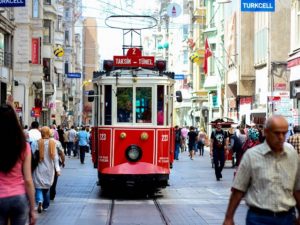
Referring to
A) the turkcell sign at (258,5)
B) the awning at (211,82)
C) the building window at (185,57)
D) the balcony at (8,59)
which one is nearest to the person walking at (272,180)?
the turkcell sign at (258,5)

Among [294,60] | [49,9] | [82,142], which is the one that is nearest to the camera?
[294,60]

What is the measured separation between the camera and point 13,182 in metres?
7.12

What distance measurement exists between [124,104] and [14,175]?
34.5ft

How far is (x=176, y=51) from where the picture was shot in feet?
316

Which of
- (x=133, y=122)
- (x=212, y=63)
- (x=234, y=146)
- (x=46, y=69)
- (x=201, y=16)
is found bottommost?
(x=234, y=146)

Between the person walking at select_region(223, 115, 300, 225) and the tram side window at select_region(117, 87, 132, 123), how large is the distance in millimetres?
11126

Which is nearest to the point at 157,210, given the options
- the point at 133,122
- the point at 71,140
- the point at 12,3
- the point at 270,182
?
the point at 133,122

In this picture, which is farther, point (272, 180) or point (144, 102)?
point (144, 102)

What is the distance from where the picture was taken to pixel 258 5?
21906 millimetres

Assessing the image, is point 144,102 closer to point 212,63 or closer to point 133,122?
point 133,122

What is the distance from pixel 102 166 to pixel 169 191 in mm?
2735

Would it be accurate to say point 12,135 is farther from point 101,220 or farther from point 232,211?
point 101,220

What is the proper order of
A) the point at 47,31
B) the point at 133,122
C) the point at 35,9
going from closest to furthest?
the point at 133,122, the point at 35,9, the point at 47,31

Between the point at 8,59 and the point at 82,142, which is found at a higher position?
the point at 8,59
